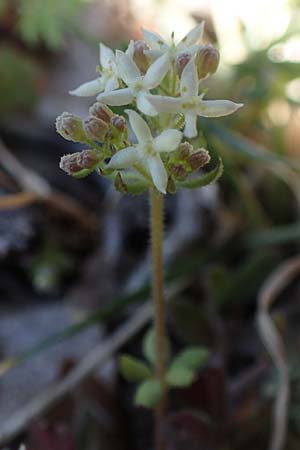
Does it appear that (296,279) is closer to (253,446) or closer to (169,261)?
(169,261)

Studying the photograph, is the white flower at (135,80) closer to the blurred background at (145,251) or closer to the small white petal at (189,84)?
the small white petal at (189,84)

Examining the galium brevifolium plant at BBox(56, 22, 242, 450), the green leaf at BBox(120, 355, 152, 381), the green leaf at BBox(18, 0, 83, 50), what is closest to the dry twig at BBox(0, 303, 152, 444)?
the green leaf at BBox(120, 355, 152, 381)

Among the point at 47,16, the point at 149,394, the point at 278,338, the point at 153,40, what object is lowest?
the point at 149,394

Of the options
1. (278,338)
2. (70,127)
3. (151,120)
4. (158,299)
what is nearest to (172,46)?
(151,120)

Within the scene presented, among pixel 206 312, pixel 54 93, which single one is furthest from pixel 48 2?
pixel 206 312

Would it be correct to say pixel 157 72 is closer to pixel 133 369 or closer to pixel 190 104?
pixel 190 104

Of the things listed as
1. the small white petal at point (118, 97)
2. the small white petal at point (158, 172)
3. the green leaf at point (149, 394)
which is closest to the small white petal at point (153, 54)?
the small white petal at point (118, 97)

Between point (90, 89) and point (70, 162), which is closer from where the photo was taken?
point (70, 162)
